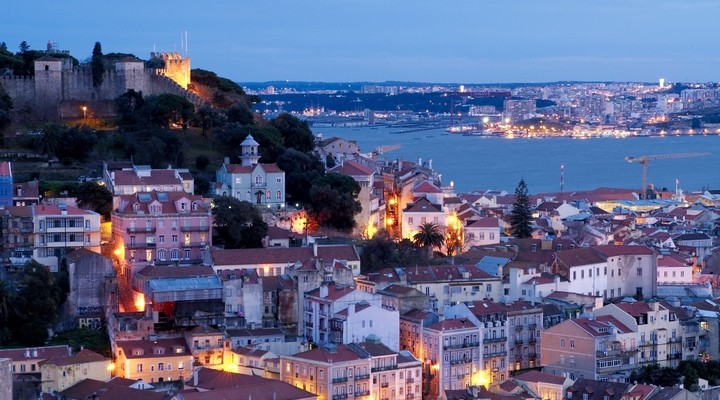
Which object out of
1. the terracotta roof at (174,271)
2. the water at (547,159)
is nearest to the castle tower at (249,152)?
the terracotta roof at (174,271)

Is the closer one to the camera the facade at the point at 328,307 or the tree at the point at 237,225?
the facade at the point at 328,307

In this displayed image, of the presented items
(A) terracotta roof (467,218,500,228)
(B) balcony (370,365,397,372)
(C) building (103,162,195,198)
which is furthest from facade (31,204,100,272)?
(A) terracotta roof (467,218,500,228)

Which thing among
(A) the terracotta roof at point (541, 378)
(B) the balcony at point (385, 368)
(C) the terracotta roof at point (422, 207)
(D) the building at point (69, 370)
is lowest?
(A) the terracotta roof at point (541, 378)

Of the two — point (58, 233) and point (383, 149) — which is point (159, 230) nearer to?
point (58, 233)

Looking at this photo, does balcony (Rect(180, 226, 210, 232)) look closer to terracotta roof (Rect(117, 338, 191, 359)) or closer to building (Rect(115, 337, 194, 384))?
terracotta roof (Rect(117, 338, 191, 359))

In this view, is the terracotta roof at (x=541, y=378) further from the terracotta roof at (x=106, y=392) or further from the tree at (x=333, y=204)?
the tree at (x=333, y=204)

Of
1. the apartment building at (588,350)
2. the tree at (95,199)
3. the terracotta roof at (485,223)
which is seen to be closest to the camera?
the apartment building at (588,350)
